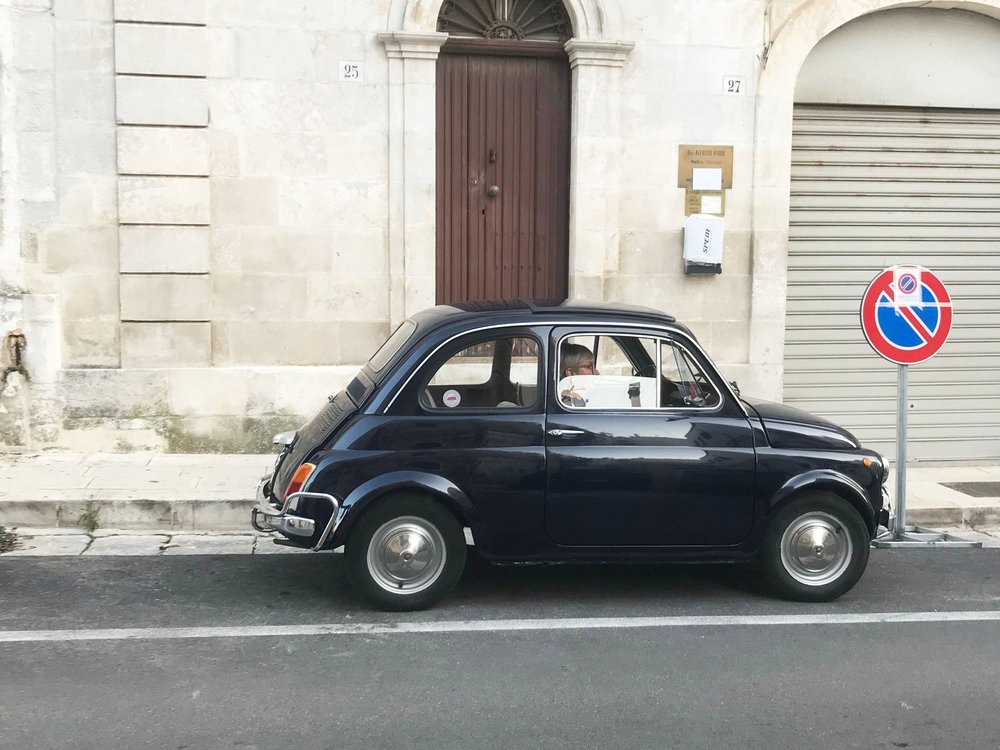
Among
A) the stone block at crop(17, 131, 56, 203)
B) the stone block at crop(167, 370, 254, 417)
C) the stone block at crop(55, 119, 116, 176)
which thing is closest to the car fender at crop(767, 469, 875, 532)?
the stone block at crop(167, 370, 254, 417)

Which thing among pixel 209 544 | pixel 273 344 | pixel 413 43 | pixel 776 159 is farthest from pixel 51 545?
pixel 776 159

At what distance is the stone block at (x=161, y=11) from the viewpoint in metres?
9.48

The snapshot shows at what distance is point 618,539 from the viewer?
20.1 feet

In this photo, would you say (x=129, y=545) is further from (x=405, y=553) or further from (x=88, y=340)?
(x=88, y=340)

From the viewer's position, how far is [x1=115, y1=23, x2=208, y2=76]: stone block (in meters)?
9.51

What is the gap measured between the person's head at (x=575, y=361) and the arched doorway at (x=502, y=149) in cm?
427

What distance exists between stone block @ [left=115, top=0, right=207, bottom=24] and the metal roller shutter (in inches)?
219

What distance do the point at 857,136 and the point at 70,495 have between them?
7764mm

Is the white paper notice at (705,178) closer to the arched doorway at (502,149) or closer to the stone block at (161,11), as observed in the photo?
the arched doorway at (502,149)

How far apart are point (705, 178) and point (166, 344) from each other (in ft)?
16.7

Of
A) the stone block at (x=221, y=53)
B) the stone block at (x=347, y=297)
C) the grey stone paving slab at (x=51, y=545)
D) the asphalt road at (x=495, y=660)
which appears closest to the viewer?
the asphalt road at (x=495, y=660)

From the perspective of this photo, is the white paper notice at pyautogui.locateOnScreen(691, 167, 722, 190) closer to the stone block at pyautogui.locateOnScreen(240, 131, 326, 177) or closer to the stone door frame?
the stone door frame

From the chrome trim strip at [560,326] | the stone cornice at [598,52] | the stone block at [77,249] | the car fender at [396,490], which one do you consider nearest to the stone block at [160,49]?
the stone block at [77,249]

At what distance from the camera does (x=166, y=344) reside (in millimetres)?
9867
